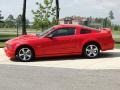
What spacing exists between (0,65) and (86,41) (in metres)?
3.85

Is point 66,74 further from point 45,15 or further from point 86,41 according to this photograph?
point 45,15

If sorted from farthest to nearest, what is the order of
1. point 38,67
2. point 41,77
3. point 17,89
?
1. point 38,67
2. point 41,77
3. point 17,89

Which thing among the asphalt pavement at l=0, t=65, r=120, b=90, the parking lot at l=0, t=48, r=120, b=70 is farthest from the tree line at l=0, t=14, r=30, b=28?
the asphalt pavement at l=0, t=65, r=120, b=90

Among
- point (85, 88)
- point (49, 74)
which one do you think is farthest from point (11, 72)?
point (85, 88)

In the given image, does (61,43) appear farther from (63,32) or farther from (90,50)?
(90,50)

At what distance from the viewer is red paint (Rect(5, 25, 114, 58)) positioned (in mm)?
15727

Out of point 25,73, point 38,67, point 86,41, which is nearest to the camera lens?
point 25,73

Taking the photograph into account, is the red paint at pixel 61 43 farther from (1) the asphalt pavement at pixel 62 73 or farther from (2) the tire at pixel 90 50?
(1) the asphalt pavement at pixel 62 73

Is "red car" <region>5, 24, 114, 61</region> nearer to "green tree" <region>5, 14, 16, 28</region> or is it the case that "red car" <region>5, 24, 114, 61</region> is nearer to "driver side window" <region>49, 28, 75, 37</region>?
"driver side window" <region>49, 28, 75, 37</region>

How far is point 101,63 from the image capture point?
48.1ft

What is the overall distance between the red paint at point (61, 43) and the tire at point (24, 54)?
180 millimetres

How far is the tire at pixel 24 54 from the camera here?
617 inches

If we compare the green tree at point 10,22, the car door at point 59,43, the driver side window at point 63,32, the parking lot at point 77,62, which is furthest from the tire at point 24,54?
the green tree at point 10,22

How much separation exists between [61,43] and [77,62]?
1.31 meters
